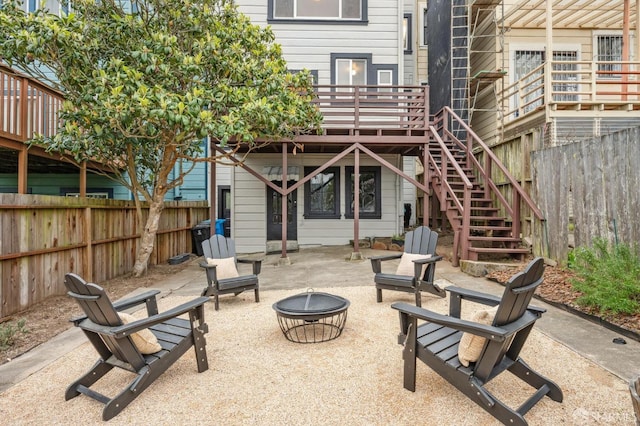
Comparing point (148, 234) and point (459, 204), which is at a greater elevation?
point (459, 204)

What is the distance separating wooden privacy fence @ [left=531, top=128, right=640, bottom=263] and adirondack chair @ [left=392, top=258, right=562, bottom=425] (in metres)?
3.34

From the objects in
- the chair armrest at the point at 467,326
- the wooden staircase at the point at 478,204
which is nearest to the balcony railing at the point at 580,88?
the wooden staircase at the point at 478,204

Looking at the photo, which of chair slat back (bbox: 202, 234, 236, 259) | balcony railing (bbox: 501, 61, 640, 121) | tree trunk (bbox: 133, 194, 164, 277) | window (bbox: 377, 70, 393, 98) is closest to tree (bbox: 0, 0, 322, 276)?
tree trunk (bbox: 133, 194, 164, 277)

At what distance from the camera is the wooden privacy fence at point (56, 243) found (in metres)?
4.32

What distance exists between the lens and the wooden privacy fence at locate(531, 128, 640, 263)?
4.54m

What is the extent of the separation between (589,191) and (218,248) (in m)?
5.58

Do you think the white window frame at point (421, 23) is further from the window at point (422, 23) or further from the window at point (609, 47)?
the window at point (609, 47)

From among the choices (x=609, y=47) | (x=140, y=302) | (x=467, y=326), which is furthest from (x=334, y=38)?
(x=467, y=326)

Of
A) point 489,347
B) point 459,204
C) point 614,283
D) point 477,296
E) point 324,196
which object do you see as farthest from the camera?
point 324,196

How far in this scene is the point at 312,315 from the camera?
11.0ft

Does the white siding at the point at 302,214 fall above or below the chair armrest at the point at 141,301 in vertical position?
above

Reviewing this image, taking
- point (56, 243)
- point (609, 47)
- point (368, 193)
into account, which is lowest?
point (56, 243)

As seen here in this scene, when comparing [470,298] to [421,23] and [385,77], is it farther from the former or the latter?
[421,23]

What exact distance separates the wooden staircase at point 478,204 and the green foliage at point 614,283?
6.65ft
